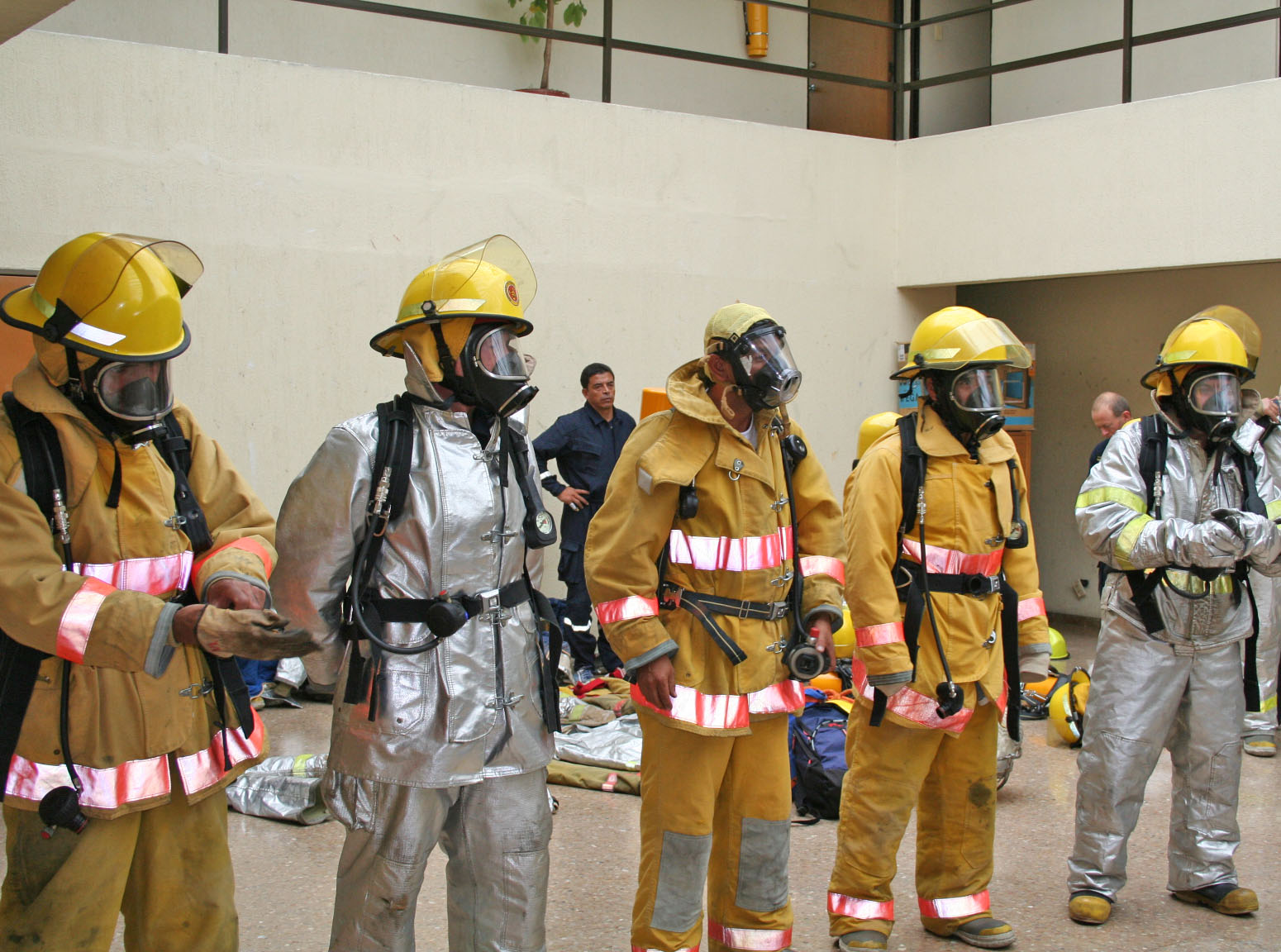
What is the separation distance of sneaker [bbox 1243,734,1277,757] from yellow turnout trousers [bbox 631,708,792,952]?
13.0 ft

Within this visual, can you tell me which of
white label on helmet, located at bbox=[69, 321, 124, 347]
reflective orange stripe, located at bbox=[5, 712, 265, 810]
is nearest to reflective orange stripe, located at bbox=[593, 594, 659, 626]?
reflective orange stripe, located at bbox=[5, 712, 265, 810]

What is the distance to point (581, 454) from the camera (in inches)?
299


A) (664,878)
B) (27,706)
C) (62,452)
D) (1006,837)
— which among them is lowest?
(1006,837)

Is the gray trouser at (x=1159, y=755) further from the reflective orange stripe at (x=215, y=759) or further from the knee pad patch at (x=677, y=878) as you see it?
the reflective orange stripe at (x=215, y=759)

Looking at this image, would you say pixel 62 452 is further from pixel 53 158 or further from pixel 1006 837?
pixel 53 158

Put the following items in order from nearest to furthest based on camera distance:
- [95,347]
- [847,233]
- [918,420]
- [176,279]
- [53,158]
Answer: [95,347]
[176,279]
[918,420]
[53,158]
[847,233]

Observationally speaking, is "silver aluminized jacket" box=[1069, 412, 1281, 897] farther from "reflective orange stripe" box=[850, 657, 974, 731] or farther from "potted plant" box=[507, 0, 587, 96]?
"potted plant" box=[507, 0, 587, 96]

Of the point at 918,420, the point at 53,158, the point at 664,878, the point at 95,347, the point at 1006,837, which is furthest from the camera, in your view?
the point at 53,158

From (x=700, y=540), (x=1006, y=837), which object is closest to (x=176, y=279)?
(x=700, y=540)

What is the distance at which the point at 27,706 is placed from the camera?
2.60 meters

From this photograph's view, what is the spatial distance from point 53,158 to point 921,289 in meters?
6.37

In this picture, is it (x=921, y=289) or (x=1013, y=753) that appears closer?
(x=1013, y=753)

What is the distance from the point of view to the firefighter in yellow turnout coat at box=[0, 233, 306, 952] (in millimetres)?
2469

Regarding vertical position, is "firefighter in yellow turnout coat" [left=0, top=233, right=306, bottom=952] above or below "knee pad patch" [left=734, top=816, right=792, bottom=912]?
above
